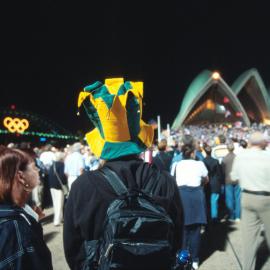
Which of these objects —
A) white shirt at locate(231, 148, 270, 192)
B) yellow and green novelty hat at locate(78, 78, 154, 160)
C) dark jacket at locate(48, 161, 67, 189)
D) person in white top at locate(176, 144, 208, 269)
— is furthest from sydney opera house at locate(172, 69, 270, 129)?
Result: yellow and green novelty hat at locate(78, 78, 154, 160)

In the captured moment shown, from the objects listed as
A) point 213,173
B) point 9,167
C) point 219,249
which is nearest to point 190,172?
point 219,249

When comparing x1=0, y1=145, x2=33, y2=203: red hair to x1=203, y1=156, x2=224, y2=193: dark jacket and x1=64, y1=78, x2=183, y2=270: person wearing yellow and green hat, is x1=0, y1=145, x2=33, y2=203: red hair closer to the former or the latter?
x1=64, y1=78, x2=183, y2=270: person wearing yellow and green hat

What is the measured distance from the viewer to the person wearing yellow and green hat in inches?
69.6

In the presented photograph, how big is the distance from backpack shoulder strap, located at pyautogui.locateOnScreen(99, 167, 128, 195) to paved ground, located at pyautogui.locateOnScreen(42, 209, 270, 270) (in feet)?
12.0

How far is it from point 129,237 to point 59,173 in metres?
6.37

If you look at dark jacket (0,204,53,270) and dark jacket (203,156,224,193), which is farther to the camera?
dark jacket (203,156,224,193)

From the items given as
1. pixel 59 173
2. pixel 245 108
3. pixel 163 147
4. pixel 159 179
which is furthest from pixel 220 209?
pixel 245 108

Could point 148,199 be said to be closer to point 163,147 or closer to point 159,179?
point 159,179

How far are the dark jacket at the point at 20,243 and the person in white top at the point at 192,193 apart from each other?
3.34 meters

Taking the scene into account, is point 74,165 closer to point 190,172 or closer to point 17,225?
point 190,172

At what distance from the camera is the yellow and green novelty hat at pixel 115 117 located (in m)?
1.94

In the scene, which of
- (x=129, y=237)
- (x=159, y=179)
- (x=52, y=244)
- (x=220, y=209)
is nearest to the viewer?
(x=129, y=237)

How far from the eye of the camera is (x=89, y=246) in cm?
173

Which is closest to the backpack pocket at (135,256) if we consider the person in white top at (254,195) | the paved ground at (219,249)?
the person in white top at (254,195)
